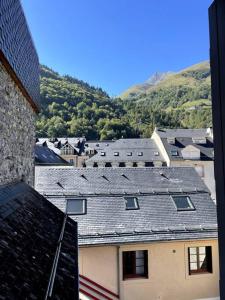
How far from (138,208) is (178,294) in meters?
3.15

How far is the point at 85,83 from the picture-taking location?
13762 centimetres

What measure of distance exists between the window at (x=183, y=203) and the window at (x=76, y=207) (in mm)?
3592

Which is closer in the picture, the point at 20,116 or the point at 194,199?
the point at 20,116

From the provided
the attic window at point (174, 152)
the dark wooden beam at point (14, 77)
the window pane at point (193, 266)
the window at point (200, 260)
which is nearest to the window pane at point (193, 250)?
the window at point (200, 260)

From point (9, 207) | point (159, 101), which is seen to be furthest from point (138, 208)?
point (159, 101)

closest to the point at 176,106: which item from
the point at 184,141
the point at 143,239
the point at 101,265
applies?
the point at 184,141

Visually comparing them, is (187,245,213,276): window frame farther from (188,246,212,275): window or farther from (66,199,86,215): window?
(66,199,86,215): window

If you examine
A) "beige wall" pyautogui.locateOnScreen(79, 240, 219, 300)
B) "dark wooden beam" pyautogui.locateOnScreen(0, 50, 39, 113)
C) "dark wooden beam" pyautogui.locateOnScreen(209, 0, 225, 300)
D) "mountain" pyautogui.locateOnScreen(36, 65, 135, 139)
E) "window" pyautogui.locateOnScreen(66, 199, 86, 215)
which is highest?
"mountain" pyautogui.locateOnScreen(36, 65, 135, 139)

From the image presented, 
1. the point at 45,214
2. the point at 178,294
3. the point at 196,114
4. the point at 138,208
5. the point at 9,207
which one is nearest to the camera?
the point at 9,207

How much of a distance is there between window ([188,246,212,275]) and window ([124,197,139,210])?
2.47 m

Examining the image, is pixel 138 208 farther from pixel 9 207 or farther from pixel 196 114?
pixel 196 114

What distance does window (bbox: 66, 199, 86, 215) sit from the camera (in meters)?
11.4

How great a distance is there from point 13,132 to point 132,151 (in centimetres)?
3766

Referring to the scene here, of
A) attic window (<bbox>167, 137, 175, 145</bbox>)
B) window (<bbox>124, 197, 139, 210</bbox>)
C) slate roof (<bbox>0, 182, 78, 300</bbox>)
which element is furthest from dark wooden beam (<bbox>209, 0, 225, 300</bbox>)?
attic window (<bbox>167, 137, 175, 145</bbox>)
